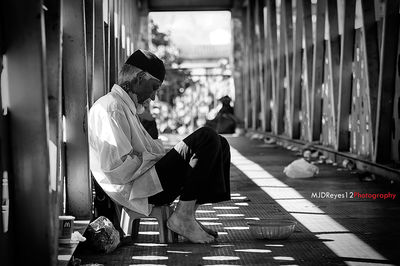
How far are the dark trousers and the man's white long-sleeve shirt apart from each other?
0.21ft

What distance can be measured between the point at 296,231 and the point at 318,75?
5.48m

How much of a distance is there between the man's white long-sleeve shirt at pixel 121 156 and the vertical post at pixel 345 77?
4469 millimetres

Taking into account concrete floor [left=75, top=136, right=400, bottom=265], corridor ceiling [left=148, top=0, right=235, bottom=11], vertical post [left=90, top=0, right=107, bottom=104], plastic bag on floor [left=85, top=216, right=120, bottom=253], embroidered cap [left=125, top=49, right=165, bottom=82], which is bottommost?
concrete floor [left=75, top=136, right=400, bottom=265]

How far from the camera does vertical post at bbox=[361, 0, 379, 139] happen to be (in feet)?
22.6

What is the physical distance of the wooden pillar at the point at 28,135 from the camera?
8.58 feet

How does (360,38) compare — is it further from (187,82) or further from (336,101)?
(187,82)

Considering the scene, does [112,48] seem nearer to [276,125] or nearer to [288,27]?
[288,27]

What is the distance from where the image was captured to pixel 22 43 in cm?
263

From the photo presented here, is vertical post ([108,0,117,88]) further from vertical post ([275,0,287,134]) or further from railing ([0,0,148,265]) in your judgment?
vertical post ([275,0,287,134])

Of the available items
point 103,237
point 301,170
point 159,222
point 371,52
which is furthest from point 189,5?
point 103,237

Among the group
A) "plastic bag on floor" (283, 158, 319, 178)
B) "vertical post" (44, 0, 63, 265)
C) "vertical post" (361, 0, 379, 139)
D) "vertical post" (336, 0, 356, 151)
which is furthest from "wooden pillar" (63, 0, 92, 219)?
"vertical post" (336, 0, 356, 151)

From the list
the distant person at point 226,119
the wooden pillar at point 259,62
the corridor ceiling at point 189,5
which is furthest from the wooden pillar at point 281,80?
the corridor ceiling at point 189,5

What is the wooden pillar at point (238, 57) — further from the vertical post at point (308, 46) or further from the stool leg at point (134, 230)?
the stool leg at point (134, 230)

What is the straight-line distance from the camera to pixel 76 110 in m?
4.00
